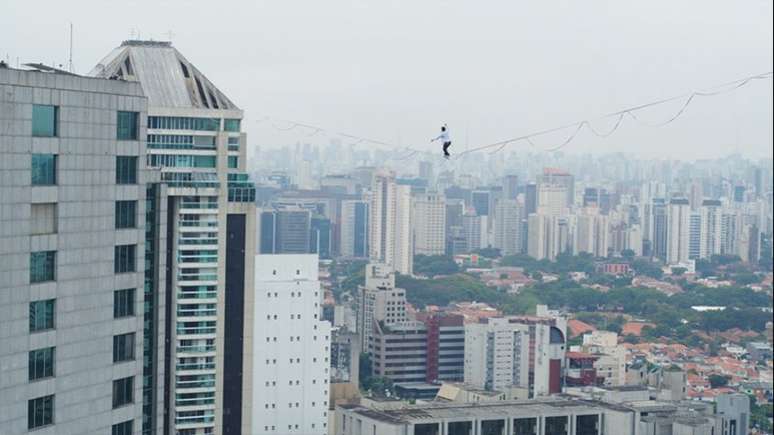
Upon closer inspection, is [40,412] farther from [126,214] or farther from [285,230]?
[285,230]

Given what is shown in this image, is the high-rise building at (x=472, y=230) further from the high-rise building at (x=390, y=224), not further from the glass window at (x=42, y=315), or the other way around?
the glass window at (x=42, y=315)

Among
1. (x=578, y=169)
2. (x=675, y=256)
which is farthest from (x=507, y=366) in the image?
(x=578, y=169)

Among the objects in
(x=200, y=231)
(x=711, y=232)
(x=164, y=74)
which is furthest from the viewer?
(x=711, y=232)

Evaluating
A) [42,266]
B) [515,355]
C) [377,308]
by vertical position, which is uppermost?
[42,266]

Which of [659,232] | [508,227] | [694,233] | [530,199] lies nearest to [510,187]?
[530,199]

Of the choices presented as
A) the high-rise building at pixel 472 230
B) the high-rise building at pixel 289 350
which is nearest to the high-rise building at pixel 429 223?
the high-rise building at pixel 472 230

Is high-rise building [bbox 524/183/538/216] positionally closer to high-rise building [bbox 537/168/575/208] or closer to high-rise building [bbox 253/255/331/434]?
high-rise building [bbox 537/168/575/208]

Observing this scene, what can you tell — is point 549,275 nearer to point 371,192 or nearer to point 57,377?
point 371,192
